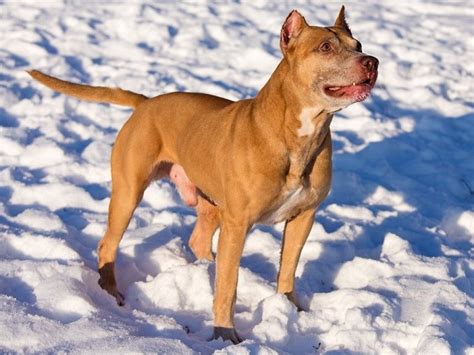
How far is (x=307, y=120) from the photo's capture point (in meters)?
3.46

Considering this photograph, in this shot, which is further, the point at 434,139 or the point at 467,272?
the point at 434,139

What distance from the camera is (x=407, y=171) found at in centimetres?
596

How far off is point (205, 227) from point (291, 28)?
1.55 meters

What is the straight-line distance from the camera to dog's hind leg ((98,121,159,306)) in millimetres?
4117

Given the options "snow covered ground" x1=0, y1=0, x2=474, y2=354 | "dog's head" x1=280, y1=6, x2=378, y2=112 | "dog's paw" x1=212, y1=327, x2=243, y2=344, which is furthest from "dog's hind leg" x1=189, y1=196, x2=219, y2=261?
"dog's head" x1=280, y1=6, x2=378, y2=112

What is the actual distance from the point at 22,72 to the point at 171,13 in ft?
8.76

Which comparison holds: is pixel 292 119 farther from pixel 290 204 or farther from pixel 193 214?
pixel 193 214

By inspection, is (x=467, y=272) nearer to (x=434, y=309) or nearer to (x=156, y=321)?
(x=434, y=309)

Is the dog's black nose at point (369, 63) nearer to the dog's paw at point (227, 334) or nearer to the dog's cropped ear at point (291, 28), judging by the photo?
the dog's cropped ear at point (291, 28)

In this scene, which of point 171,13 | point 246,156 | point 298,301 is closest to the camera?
point 246,156

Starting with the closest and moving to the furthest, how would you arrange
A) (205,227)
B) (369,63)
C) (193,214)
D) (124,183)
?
1. (369,63)
2. (124,183)
3. (205,227)
4. (193,214)

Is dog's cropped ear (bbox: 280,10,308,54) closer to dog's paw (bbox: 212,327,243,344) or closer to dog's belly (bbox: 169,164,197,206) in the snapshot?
dog's belly (bbox: 169,164,197,206)

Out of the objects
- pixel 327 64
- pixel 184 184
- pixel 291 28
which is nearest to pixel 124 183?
pixel 184 184

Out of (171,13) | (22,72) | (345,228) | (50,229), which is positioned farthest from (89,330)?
(171,13)
